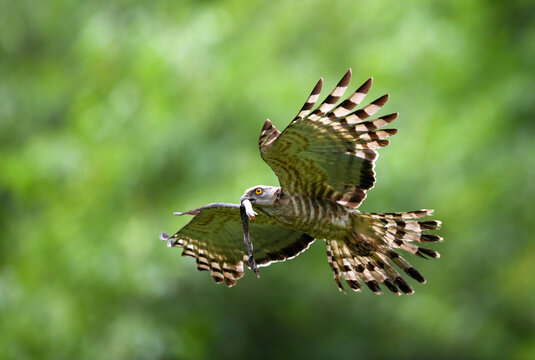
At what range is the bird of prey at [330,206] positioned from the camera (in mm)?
5293

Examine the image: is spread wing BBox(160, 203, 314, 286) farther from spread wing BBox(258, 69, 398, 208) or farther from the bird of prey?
spread wing BBox(258, 69, 398, 208)

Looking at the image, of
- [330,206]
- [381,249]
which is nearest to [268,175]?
[381,249]

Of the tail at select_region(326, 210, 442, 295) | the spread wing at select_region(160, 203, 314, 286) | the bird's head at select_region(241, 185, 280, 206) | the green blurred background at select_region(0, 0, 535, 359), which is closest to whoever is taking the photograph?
the bird's head at select_region(241, 185, 280, 206)

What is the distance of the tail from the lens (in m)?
5.69

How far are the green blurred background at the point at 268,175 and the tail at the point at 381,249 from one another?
412 cm

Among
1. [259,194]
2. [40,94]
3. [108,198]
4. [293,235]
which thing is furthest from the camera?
[40,94]

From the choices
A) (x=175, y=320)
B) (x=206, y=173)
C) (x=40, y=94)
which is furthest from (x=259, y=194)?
(x=40, y=94)

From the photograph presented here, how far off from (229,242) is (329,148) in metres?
1.29

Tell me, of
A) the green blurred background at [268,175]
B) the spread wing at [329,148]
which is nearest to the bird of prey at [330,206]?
the spread wing at [329,148]

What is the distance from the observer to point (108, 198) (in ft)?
39.8

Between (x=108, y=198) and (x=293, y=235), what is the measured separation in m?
6.22

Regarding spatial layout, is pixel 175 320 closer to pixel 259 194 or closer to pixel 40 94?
pixel 40 94

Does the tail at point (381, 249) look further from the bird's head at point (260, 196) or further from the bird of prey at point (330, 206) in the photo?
the bird's head at point (260, 196)

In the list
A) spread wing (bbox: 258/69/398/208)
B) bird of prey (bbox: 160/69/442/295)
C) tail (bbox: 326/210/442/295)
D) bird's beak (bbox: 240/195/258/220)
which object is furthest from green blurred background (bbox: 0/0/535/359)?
bird's beak (bbox: 240/195/258/220)
